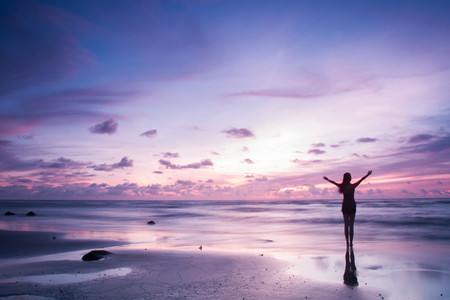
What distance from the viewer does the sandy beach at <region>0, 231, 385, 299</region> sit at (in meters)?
6.12

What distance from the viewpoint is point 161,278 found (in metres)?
7.36

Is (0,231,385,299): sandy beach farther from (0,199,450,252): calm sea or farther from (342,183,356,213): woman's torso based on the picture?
(342,183,356,213): woman's torso

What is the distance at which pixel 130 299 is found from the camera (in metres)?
5.82

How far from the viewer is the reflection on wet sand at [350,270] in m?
6.92

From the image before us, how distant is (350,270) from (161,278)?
15.2ft

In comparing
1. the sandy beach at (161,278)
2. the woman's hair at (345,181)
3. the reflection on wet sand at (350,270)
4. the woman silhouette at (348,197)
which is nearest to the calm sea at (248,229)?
the woman silhouette at (348,197)

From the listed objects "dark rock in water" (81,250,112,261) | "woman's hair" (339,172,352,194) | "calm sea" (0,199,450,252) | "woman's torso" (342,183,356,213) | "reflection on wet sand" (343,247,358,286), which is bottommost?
"calm sea" (0,199,450,252)

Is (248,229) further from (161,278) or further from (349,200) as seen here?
(161,278)

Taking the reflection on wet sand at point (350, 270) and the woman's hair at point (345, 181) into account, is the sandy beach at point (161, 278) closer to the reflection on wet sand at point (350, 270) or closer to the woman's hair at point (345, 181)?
the reflection on wet sand at point (350, 270)

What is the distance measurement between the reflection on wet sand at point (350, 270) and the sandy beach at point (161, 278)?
0.37 meters

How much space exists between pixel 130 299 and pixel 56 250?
312 inches

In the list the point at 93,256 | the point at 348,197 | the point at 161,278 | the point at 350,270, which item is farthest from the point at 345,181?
the point at 93,256

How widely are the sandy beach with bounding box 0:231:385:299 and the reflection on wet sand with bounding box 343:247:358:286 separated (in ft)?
1.22

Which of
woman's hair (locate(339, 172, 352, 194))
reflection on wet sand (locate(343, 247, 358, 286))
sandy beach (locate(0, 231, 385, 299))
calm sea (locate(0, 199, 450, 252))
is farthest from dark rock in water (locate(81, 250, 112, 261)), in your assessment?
woman's hair (locate(339, 172, 352, 194))
